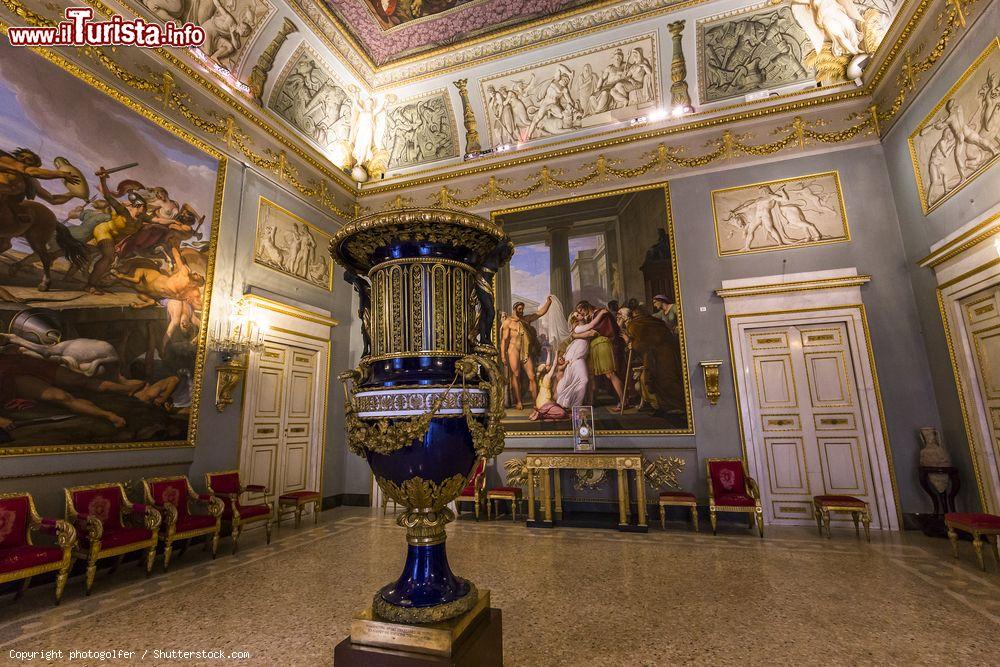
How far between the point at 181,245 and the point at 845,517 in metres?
9.28

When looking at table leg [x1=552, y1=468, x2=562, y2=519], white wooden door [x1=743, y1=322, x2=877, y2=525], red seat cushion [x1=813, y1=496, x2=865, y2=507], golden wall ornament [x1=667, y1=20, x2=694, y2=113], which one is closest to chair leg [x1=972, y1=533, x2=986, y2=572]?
red seat cushion [x1=813, y1=496, x2=865, y2=507]

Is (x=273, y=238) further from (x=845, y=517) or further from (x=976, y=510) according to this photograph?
(x=976, y=510)

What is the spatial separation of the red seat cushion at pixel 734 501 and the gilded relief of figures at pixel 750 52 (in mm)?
6116

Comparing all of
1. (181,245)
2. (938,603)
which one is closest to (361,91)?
(181,245)

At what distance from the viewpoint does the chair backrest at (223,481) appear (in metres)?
5.53

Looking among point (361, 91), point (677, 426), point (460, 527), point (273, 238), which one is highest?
point (361, 91)

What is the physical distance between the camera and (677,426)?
6758 mm

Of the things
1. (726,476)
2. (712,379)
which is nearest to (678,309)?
(712,379)

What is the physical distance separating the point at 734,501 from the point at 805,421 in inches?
69.9

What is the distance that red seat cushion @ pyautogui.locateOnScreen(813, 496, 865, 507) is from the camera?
17.6 feet

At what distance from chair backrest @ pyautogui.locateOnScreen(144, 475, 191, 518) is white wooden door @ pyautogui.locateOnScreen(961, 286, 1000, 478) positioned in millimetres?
8886

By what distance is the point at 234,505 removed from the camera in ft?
17.3

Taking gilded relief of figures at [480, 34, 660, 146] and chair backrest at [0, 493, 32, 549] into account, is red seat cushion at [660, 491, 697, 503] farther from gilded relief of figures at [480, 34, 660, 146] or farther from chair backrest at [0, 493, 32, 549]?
chair backrest at [0, 493, 32, 549]

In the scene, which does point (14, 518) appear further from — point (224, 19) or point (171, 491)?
point (224, 19)
